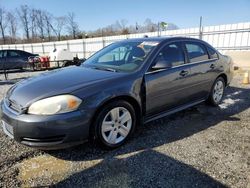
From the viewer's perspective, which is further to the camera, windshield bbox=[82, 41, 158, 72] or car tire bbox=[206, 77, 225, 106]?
car tire bbox=[206, 77, 225, 106]

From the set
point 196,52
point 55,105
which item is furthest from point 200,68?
point 55,105

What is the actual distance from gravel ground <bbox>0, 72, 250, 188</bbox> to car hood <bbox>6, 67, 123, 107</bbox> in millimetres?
822

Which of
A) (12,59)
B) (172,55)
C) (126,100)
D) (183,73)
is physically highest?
(172,55)

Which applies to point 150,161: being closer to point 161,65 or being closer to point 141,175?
point 141,175

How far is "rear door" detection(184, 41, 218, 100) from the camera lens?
4.51 m

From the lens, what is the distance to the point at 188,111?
202 inches

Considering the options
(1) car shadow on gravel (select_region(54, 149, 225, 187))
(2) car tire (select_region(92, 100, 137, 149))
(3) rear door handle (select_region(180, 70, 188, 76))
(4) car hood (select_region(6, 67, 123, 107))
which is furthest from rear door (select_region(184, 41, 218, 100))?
(1) car shadow on gravel (select_region(54, 149, 225, 187))

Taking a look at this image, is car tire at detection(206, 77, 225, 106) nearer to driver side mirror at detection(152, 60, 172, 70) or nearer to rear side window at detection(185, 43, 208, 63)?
rear side window at detection(185, 43, 208, 63)

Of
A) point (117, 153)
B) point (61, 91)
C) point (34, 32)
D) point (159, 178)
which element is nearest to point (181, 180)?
point (159, 178)

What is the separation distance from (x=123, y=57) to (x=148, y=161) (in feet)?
6.02

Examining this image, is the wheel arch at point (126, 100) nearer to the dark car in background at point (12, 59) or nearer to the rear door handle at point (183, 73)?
the rear door handle at point (183, 73)

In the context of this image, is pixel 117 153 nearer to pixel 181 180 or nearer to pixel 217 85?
pixel 181 180

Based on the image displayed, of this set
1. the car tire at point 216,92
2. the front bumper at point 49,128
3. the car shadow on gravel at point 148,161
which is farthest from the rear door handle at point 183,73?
the front bumper at point 49,128

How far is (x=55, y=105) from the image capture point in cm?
288
